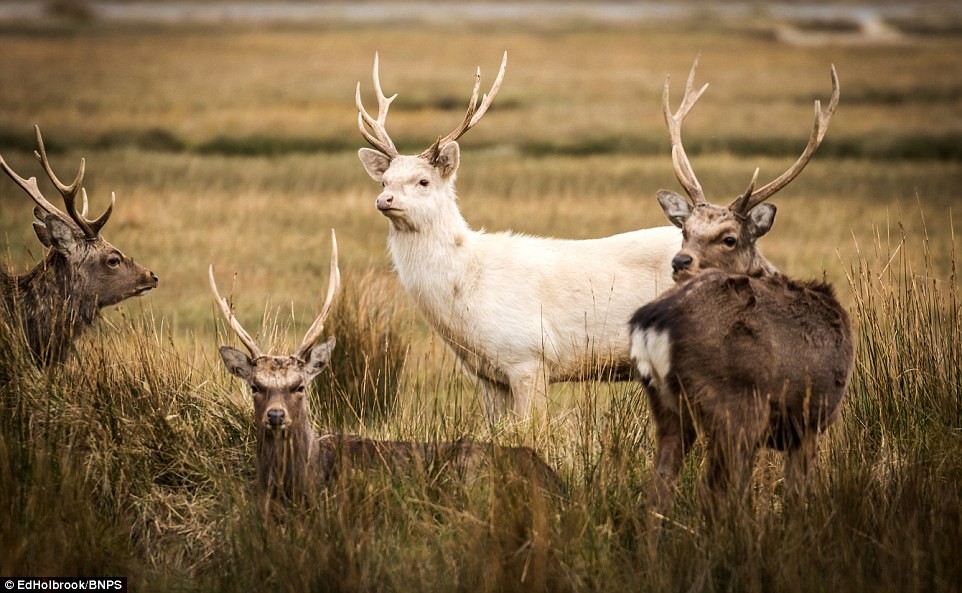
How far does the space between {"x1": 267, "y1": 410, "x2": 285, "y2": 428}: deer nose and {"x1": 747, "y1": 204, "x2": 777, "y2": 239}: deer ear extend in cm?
246

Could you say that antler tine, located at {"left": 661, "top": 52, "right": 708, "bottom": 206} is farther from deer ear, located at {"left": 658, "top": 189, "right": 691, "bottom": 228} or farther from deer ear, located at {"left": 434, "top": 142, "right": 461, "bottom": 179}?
deer ear, located at {"left": 434, "top": 142, "right": 461, "bottom": 179}

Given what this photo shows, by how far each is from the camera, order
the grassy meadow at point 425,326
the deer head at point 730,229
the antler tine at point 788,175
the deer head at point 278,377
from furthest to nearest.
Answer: the antler tine at point 788,175, the deer head at point 730,229, the deer head at point 278,377, the grassy meadow at point 425,326

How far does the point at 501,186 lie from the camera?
59.6 feet

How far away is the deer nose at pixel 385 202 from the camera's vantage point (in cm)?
700

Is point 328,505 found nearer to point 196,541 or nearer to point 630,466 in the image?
point 196,541

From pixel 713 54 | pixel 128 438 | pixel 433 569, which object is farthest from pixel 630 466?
pixel 713 54

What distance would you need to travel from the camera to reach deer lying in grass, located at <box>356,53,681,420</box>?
710 centimetres

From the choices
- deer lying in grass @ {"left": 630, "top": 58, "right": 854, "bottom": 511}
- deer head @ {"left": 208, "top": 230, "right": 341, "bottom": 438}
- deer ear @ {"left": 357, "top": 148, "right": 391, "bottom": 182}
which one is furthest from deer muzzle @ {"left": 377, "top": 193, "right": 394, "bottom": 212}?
deer lying in grass @ {"left": 630, "top": 58, "right": 854, "bottom": 511}

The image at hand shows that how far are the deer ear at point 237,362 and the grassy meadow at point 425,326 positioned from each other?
1.68ft

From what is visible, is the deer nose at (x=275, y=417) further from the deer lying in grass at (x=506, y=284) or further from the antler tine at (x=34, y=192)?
the antler tine at (x=34, y=192)

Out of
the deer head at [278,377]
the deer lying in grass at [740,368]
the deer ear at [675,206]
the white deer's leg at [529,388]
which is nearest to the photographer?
the deer lying in grass at [740,368]

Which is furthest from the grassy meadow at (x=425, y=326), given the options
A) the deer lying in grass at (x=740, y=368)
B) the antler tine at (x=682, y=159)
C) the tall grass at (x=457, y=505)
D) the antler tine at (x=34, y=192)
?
the antler tine at (x=682, y=159)

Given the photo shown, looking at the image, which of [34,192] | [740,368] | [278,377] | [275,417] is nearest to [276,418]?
[275,417]

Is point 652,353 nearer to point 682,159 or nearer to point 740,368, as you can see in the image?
point 740,368
